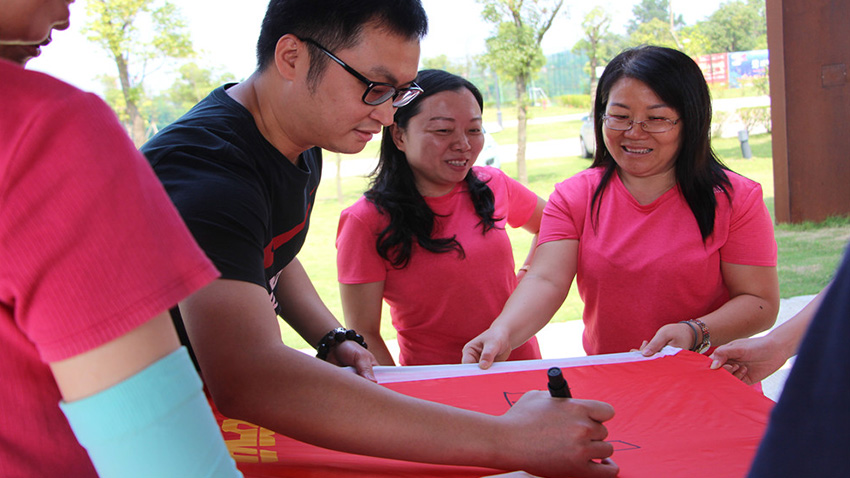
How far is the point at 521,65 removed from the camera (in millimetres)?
8297

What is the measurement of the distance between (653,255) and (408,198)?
90 centimetres

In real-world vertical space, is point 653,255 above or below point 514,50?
below

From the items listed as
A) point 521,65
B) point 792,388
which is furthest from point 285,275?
point 521,65

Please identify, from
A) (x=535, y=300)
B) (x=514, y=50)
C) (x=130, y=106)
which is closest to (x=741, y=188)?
(x=535, y=300)

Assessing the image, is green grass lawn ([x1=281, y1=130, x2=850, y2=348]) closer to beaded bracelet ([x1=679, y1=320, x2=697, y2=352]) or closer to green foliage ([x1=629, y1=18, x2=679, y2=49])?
green foliage ([x1=629, y1=18, x2=679, y2=49])

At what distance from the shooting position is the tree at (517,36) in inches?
320

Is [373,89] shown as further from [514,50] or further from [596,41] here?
[596,41]

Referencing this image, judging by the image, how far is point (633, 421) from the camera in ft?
4.62

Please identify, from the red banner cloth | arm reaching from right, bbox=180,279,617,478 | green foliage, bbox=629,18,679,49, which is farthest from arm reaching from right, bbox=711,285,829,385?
green foliage, bbox=629,18,679,49

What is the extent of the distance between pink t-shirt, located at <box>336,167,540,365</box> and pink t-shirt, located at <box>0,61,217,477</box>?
1.76 m

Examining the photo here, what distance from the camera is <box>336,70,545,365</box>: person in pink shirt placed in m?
2.39

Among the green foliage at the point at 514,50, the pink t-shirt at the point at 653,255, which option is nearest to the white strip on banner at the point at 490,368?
the pink t-shirt at the point at 653,255

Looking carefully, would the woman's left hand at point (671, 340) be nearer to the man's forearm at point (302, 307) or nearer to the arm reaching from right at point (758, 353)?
the arm reaching from right at point (758, 353)

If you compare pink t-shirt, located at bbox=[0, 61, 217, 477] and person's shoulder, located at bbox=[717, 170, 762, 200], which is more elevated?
pink t-shirt, located at bbox=[0, 61, 217, 477]
